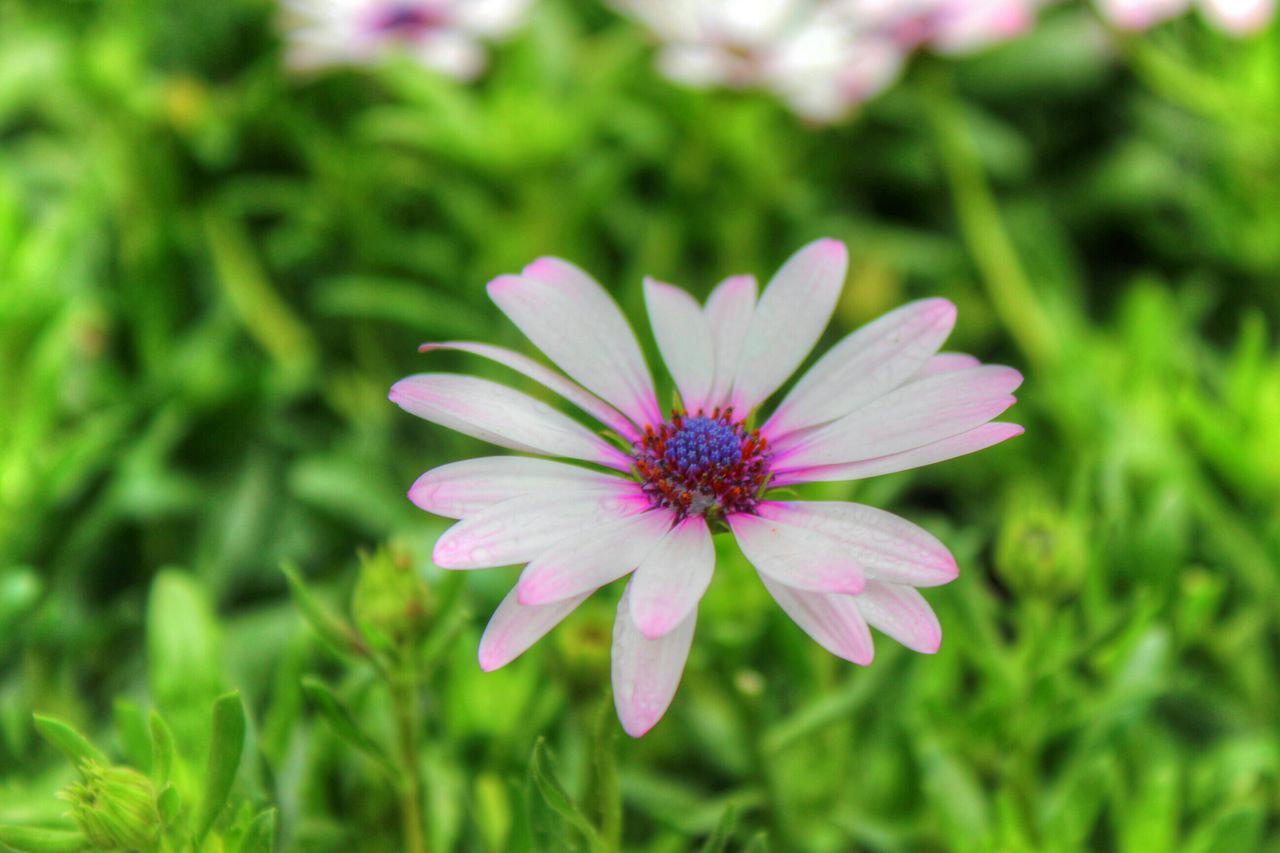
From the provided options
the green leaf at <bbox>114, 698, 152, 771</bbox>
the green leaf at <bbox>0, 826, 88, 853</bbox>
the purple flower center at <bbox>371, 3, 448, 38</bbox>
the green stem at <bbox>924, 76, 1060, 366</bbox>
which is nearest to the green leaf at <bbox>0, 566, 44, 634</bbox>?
the green leaf at <bbox>114, 698, 152, 771</bbox>

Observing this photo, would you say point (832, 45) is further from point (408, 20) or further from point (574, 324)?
point (574, 324)

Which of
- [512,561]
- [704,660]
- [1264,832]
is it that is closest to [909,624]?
[512,561]

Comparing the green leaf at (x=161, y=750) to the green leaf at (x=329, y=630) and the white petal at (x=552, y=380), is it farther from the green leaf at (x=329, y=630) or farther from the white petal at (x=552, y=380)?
the white petal at (x=552, y=380)

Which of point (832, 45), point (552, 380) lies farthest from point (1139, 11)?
point (552, 380)

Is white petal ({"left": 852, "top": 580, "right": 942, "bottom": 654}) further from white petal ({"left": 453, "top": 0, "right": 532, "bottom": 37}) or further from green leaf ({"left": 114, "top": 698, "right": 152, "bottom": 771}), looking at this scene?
white petal ({"left": 453, "top": 0, "right": 532, "bottom": 37})

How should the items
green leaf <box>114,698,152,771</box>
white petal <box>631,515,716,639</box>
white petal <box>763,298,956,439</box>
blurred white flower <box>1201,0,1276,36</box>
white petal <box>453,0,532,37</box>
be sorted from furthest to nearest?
white petal <box>453,0,532,37</box> < blurred white flower <box>1201,0,1276,36</box> < green leaf <box>114,698,152,771</box> < white petal <box>763,298,956,439</box> < white petal <box>631,515,716,639</box>

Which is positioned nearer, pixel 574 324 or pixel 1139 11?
pixel 574 324
